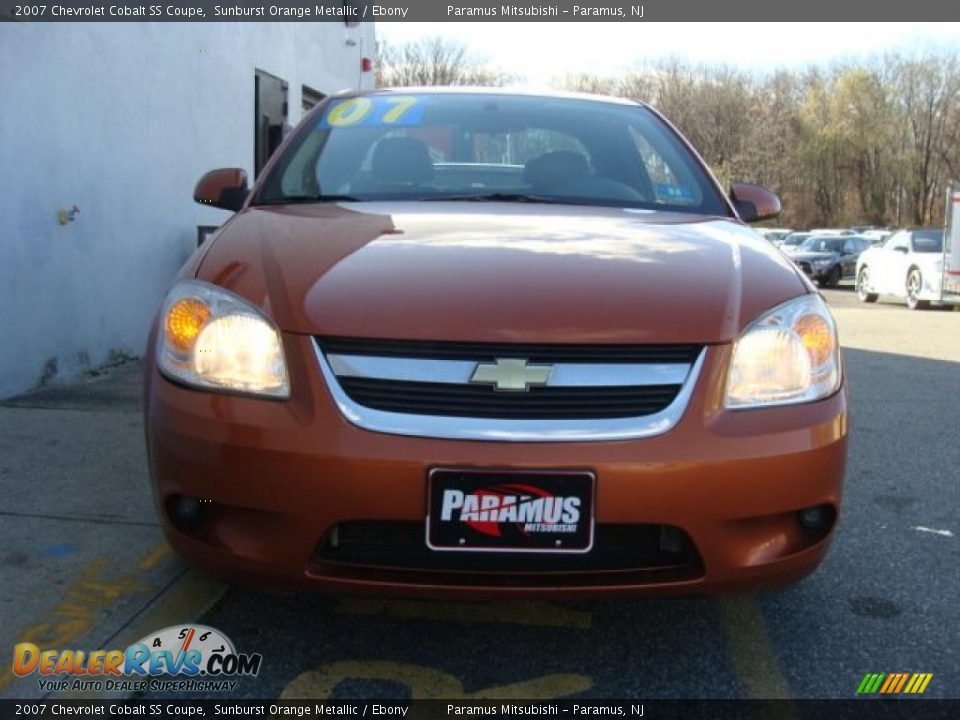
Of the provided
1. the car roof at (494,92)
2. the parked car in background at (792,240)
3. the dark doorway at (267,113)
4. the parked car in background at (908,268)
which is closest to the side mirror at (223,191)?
the car roof at (494,92)

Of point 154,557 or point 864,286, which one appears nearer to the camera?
point 154,557

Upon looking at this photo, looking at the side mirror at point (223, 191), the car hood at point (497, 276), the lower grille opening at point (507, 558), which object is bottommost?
the lower grille opening at point (507, 558)

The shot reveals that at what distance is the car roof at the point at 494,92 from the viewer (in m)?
3.80

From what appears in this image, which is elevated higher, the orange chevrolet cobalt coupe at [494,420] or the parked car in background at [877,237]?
the orange chevrolet cobalt coupe at [494,420]

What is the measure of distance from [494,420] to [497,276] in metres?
0.41

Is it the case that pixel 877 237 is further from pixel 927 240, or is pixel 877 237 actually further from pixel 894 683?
pixel 894 683

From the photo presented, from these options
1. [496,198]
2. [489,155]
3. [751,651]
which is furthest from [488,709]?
[489,155]

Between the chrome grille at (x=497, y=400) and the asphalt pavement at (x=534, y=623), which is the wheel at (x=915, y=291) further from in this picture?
the chrome grille at (x=497, y=400)

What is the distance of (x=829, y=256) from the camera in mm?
24625

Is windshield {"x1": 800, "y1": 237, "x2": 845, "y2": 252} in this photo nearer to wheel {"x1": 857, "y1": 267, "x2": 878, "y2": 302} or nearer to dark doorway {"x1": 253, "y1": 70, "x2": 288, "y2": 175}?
wheel {"x1": 857, "y1": 267, "x2": 878, "y2": 302}

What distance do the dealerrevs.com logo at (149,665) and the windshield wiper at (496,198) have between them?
151 centimetres

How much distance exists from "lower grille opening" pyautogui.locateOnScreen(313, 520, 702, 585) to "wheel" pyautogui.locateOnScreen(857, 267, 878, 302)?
17696 millimetres

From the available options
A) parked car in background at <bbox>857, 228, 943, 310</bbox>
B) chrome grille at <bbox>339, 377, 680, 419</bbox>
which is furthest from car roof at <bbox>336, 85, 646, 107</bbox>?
parked car in background at <bbox>857, 228, 943, 310</bbox>

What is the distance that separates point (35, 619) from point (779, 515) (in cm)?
197
